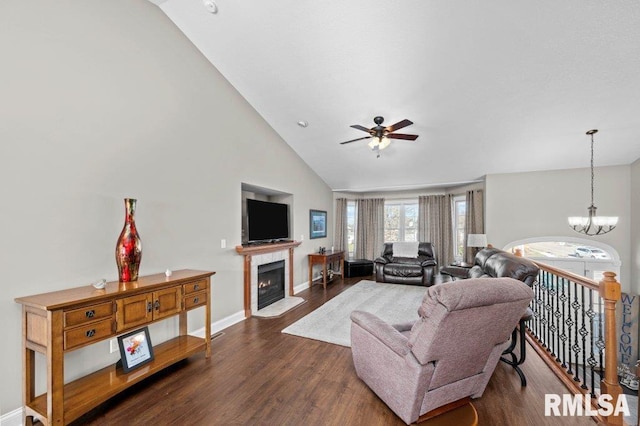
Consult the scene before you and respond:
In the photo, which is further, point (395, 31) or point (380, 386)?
point (395, 31)

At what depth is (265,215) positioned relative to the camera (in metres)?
4.87

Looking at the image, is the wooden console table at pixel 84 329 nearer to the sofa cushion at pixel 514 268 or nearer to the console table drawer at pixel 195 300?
the console table drawer at pixel 195 300

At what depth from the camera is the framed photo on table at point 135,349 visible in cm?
238

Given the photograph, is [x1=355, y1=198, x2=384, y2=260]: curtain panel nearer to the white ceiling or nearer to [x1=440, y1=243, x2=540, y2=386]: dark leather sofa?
the white ceiling

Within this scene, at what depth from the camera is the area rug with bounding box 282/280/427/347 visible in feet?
11.7

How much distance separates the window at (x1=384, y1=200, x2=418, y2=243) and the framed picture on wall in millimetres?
2082

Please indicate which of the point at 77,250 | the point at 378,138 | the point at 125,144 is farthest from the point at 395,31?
the point at 77,250

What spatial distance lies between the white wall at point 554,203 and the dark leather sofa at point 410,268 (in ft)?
4.85

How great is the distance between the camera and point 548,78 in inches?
127

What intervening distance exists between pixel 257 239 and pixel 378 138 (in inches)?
99.3

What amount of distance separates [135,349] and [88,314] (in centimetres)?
72

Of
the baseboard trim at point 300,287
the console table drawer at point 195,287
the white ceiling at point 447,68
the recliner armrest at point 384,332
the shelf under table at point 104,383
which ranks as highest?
the white ceiling at point 447,68

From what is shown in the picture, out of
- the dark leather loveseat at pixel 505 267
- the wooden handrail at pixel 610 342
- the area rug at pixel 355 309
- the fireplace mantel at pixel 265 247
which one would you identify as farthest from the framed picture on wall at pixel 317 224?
the wooden handrail at pixel 610 342

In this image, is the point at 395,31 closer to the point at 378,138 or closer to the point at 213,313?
the point at 378,138
